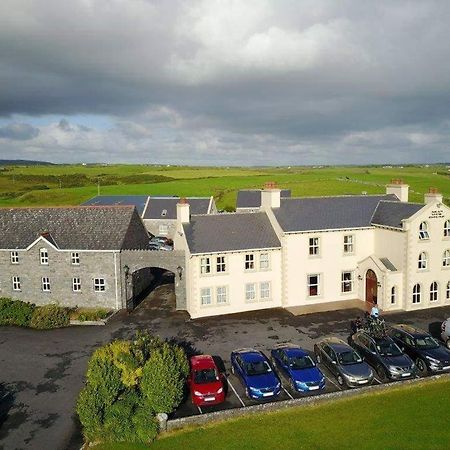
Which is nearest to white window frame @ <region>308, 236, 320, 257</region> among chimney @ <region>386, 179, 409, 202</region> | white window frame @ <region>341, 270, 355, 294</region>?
white window frame @ <region>341, 270, 355, 294</region>

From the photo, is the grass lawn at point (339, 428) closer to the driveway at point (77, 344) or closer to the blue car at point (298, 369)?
the blue car at point (298, 369)

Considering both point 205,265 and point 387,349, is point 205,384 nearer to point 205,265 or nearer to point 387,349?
point 387,349

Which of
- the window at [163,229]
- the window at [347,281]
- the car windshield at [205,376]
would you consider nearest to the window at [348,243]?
the window at [347,281]

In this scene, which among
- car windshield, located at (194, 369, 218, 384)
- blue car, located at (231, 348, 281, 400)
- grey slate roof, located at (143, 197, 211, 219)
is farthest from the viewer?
grey slate roof, located at (143, 197, 211, 219)

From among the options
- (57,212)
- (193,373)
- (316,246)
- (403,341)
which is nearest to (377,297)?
(316,246)

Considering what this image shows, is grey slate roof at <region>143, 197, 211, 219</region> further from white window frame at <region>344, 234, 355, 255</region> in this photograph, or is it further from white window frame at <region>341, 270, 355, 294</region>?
white window frame at <region>341, 270, 355, 294</region>
